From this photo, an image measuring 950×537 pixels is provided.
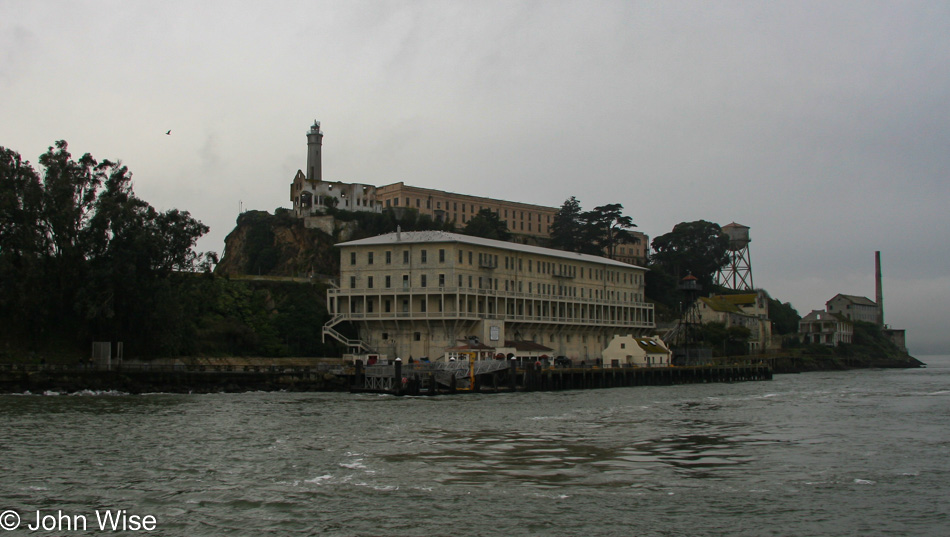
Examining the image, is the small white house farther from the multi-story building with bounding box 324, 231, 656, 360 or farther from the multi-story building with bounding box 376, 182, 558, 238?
the multi-story building with bounding box 376, 182, 558, 238

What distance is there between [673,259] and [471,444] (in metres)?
107

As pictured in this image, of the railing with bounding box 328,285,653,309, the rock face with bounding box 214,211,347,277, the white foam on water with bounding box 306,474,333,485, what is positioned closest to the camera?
the white foam on water with bounding box 306,474,333,485

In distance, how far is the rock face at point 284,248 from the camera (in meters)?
98.3

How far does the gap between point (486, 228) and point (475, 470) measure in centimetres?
8284

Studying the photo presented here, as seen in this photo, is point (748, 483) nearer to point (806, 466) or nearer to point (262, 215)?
point (806, 466)

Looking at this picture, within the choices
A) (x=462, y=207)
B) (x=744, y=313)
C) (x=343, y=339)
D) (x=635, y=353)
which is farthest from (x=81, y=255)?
(x=744, y=313)

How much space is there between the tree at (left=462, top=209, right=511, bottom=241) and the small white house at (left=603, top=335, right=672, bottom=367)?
Answer: 90.9 ft

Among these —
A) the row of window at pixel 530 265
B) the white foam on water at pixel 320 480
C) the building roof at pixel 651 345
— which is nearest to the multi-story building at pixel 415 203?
the row of window at pixel 530 265

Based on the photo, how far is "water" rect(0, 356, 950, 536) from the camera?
60.5 ft

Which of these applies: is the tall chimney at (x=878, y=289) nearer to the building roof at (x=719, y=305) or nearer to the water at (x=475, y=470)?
the building roof at (x=719, y=305)

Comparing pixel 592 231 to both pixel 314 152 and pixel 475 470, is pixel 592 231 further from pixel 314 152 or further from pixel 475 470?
pixel 475 470

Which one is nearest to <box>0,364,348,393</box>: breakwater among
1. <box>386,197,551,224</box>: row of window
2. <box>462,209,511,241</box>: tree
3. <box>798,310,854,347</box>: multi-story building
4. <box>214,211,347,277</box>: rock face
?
<box>214,211,347,277</box>: rock face

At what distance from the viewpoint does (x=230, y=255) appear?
109 m

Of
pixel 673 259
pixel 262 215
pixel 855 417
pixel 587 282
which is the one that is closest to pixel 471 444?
pixel 855 417
